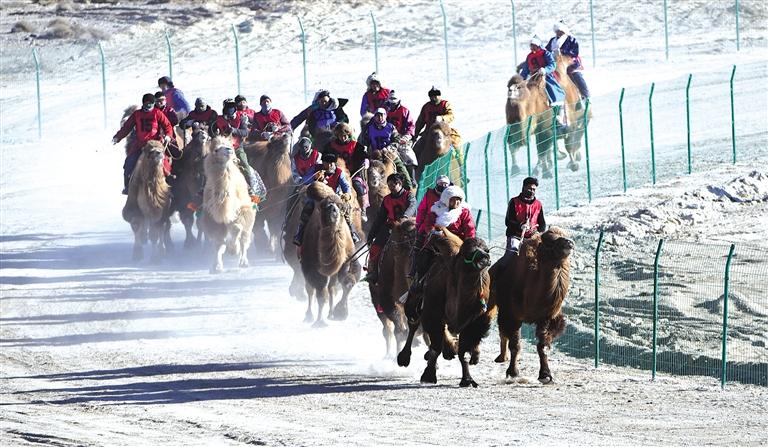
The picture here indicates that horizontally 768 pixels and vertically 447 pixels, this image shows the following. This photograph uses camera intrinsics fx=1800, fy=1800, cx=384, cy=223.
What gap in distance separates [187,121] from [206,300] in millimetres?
5857

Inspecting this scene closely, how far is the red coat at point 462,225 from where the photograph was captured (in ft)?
63.9

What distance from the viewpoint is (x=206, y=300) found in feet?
86.6

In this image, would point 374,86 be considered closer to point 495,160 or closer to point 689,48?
point 495,160

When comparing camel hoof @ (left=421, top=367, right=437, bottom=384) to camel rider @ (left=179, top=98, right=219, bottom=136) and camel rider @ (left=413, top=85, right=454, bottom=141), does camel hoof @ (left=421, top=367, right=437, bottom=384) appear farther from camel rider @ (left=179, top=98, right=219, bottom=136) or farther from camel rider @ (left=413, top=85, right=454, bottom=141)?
camel rider @ (left=179, top=98, right=219, bottom=136)

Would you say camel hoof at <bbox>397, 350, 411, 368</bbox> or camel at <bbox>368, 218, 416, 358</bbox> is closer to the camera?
camel hoof at <bbox>397, 350, 411, 368</bbox>

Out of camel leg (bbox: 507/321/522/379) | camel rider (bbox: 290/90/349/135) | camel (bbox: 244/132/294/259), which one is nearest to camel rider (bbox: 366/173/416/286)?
camel leg (bbox: 507/321/522/379)

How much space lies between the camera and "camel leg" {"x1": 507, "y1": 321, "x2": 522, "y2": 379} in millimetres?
19438

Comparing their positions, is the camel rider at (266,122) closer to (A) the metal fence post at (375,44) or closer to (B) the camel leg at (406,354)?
(B) the camel leg at (406,354)

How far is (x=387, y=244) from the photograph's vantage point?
2091 centimetres

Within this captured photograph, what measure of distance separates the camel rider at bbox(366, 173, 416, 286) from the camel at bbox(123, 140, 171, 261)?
863 centimetres

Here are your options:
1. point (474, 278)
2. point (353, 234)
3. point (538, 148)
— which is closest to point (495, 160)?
point (538, 148)

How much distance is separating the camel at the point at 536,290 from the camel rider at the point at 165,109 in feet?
41.3

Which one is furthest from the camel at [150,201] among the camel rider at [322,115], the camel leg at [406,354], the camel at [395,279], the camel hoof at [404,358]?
the camel hoof at [404,358]

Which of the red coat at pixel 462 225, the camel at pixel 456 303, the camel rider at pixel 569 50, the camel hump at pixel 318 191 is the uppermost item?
the camel rider at pixel 569 50
